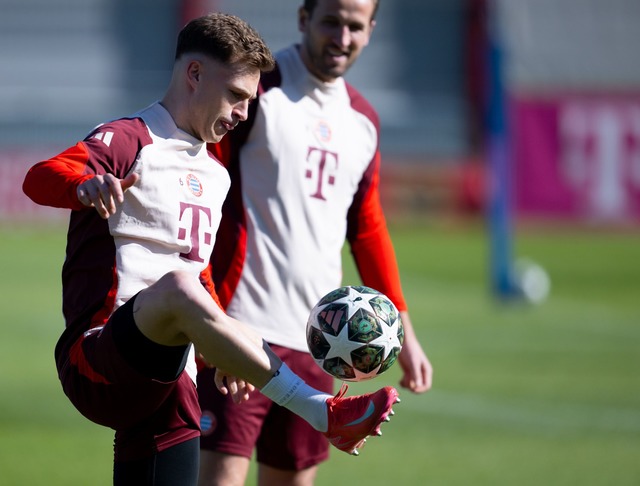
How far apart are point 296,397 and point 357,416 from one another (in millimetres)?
242

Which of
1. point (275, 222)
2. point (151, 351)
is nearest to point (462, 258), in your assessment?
point (275, 222)

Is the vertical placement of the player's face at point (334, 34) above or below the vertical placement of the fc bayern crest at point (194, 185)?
above

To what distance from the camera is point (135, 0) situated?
30812 millimetres

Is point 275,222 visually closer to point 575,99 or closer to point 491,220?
point 491,220

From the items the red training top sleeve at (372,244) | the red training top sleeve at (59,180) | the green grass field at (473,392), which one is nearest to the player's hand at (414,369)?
the red training top sleeve at (372,244)

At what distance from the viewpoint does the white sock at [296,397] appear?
4.11 metres

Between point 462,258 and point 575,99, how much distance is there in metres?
4.96

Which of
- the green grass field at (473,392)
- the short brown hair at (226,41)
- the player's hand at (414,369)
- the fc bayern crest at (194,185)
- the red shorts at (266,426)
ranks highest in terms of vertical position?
the short brown hair at (226,41)

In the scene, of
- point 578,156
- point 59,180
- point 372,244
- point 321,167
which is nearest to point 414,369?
point 372,244

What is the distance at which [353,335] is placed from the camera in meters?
4.57

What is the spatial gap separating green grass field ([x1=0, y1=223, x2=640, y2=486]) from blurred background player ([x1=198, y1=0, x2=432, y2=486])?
7.49 ft

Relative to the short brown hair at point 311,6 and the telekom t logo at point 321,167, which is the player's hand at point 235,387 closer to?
the telekom t logo at point 321,167

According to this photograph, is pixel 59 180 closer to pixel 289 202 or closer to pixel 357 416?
pixel 357 416

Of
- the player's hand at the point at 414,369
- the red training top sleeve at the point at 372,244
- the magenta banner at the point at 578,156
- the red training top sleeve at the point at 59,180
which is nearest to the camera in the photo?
the red training top sleeve at the point at 59,180
